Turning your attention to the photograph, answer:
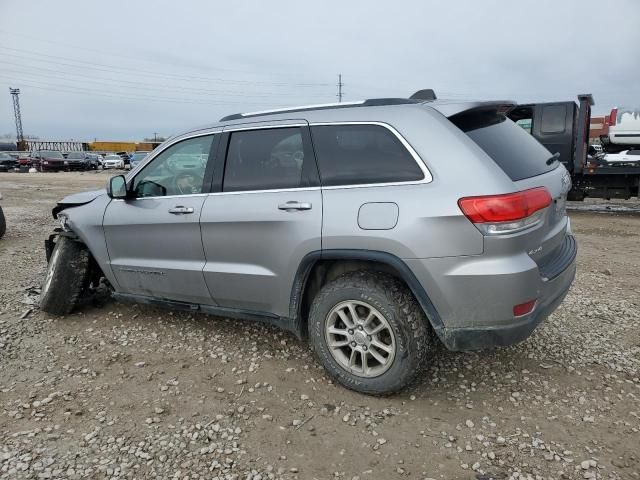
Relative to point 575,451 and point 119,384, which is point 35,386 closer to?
point 119,384

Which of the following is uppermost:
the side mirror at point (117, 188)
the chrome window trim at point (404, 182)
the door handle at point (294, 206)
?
the chrome window trim at point (404, 182)

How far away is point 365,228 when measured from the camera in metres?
2.88

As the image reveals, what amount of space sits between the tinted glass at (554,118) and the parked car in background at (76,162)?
108ft

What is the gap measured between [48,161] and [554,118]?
33238mm

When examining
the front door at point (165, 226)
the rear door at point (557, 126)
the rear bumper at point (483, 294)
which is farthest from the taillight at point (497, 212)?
the rear door at point (557, 126)

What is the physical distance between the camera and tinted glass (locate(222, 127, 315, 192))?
3262 millimetres

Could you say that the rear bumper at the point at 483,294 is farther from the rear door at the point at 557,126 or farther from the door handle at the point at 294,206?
the rear door at the point at 557,126

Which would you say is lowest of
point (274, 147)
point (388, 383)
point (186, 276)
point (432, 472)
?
point (432, 472)

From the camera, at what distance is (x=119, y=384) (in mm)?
3348

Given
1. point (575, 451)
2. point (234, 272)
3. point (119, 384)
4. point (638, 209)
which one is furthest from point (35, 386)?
point (638, 209)

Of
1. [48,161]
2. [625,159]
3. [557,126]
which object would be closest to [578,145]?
[557,126]

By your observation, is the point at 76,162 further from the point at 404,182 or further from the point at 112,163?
the point at 404,182

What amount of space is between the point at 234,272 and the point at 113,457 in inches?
53.4

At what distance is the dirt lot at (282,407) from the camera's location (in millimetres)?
2535
